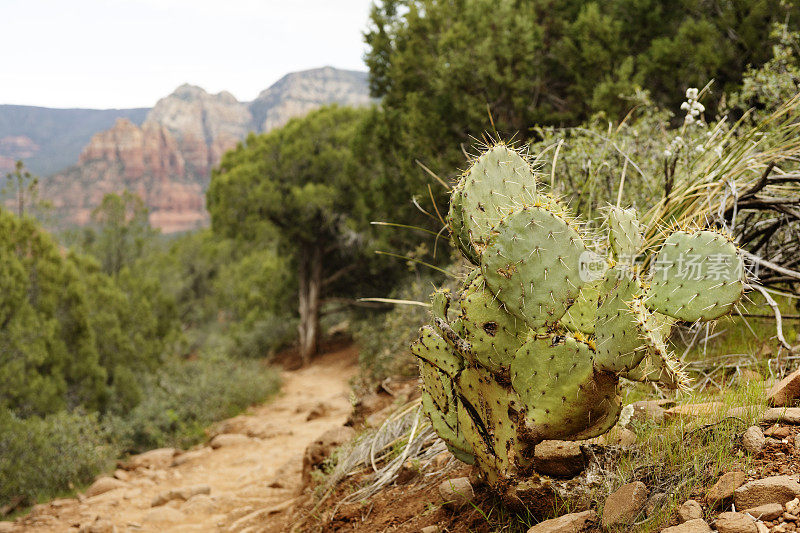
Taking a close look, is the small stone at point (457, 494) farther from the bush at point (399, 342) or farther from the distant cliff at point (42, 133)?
the distant cliff at point (42, 133)

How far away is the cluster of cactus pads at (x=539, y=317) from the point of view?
1.72 m

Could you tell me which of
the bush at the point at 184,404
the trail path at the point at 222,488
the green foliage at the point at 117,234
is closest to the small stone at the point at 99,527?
the trail path at the point at 222,488

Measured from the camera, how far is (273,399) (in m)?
10.1

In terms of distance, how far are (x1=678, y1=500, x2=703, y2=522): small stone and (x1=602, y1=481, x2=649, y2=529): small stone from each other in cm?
14

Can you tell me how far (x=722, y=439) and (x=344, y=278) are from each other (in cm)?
1332

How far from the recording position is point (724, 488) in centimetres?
157

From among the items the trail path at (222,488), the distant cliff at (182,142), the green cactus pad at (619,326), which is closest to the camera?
the green cactus pad at (619,326)

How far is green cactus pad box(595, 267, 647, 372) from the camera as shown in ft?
5.37

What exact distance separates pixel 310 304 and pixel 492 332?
12.8 metres

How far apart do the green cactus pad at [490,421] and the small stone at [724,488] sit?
553mm

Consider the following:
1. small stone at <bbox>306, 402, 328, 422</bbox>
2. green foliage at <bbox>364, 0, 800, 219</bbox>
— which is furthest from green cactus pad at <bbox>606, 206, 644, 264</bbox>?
small stone at <bbox>306, 402, 328, 422</bbox>

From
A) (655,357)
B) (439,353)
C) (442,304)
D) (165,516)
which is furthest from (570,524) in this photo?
(165,516)

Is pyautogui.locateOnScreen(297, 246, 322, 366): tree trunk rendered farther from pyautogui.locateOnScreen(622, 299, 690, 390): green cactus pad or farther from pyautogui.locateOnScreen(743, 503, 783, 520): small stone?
pyautogui.locateOnScreen(743, 503, 783, 520): small stone

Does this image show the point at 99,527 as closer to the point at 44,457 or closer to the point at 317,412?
the point at 44,457
